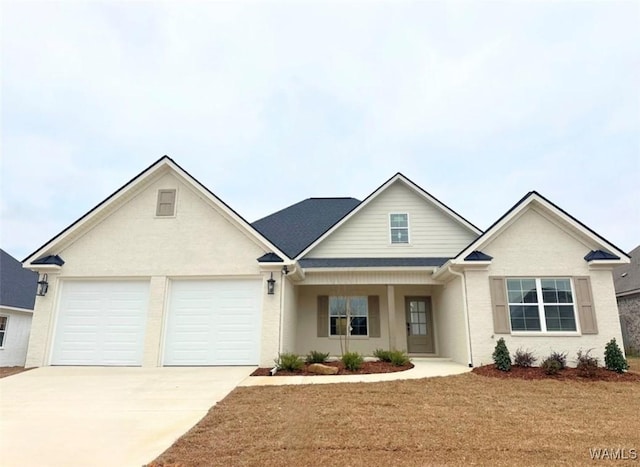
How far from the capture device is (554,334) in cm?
1038

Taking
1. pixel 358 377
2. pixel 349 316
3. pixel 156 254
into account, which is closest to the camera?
pixel 358 377

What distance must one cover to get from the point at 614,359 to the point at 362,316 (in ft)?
24.9

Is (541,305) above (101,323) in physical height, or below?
above

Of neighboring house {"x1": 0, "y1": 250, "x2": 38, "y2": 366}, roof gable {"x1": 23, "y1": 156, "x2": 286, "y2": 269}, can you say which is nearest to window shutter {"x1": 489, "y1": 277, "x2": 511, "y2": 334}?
roof gable {"x1": 23, "y1": 156, "x2": 286, "y2": 269}

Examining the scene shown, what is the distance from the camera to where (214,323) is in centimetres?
1109

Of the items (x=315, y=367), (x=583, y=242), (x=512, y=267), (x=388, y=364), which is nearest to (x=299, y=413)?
(x=315, y=367)

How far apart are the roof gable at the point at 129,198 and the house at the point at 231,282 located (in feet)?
0.13

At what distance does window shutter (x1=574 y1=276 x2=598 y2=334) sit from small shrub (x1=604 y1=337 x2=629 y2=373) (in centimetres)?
52

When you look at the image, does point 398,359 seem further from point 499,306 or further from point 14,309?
point 14,309

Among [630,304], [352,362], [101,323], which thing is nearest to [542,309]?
[352,362]

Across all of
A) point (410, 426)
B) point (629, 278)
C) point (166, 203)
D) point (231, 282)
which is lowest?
point (410, 426)

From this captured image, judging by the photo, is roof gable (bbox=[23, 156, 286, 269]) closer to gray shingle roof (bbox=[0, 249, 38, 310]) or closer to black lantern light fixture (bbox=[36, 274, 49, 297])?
black lantern light fixture (bbox=[36, 274, 49, 297])

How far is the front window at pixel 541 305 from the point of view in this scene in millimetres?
10508

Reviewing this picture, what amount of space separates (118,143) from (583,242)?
19.6 m
